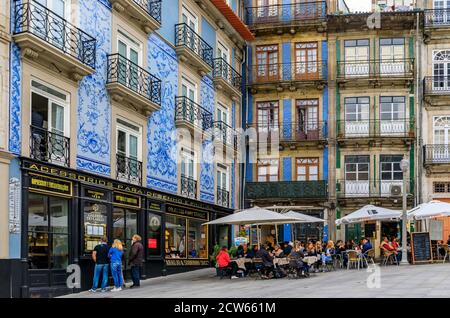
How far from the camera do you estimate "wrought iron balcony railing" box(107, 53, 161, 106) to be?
20.4 metres

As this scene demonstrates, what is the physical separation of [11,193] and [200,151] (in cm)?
1337

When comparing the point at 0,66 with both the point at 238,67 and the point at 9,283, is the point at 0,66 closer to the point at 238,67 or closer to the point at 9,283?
the point at 9,283

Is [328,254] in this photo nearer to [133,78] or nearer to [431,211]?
[431,211]

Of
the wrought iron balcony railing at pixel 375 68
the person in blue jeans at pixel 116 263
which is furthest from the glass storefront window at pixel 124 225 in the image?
the wrought iron balcony railing at pixel 375 68

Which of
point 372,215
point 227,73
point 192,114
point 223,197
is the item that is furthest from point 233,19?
point 372,215

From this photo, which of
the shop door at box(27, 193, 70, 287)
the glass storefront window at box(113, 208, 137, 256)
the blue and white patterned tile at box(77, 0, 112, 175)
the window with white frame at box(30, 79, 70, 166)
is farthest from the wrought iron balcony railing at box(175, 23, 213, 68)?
the shop door at box(27, 193, 70, 287)

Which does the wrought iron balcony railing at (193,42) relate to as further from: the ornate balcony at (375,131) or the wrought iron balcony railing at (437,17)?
the wrought iron balcony railing at (437,17)

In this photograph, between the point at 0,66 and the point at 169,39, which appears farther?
the point at 169,39

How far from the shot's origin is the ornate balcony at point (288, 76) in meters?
35.2

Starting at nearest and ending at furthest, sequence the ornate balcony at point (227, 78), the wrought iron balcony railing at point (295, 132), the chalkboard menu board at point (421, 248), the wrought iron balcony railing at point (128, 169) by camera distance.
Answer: the wrought iron balcony railing at point (128, 169) < the chalkboard menu board at point (421, 248) < the ornate balcony at point (227, 78) < the wrought iron balcony railing at point (295, 132)

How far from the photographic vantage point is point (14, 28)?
15844 mm

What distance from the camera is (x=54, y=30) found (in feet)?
55.7

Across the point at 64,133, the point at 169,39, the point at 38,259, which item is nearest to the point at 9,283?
the point at 38,259

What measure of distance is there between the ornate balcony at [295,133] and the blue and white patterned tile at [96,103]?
16247 millimetres
